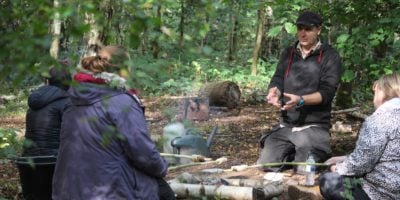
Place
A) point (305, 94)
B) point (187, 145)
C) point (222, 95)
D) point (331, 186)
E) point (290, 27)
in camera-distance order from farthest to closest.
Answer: point (222, 95), point (187, 145), point (290, 27), point (305, 94), point (331, 186)

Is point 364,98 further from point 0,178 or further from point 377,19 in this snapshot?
point 0,178

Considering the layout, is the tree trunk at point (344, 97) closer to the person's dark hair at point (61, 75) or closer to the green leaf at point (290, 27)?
the green leaf at point (290, 27)

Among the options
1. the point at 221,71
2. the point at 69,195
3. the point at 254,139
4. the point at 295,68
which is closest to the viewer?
the point at 69,195

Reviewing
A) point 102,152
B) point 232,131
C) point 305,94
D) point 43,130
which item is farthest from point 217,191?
point 232,131

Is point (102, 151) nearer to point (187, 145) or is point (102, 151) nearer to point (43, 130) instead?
point (43, 130)

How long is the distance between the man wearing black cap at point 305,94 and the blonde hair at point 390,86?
4.25ft

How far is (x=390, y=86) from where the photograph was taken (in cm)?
388

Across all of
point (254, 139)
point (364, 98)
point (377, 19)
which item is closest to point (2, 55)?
point (377, 19)

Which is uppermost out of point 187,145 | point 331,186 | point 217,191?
point 331,186

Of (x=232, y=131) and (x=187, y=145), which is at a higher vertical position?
(x=187, y=145)

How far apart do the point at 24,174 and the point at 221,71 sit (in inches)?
500

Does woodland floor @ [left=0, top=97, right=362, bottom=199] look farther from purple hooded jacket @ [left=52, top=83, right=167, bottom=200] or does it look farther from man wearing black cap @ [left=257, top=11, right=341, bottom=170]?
purple hooded jacket @ [left=52, top=83, right=167, bottom=200]

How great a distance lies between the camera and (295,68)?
5605 mm

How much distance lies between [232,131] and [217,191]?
434 centimetres
